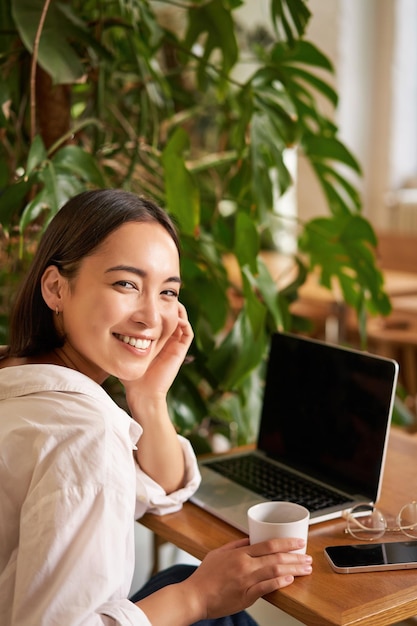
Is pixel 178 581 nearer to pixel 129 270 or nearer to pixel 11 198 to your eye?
pixel 129 270

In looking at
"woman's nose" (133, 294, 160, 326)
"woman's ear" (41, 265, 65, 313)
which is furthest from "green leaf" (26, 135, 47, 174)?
"woman's nose" (133, 294, 160, 326)

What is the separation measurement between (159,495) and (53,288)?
39 cm

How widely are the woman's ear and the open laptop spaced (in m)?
0.42

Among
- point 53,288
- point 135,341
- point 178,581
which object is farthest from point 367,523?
point 53,288

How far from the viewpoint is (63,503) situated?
1.01 meters

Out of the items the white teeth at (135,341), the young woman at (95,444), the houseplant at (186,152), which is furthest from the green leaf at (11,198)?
the white teeth at (135,341)

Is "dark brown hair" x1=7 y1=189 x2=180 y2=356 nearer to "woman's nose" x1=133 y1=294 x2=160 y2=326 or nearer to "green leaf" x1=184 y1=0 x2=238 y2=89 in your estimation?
"woman's nose" x1=133 y1=294 x2=160 y2=326

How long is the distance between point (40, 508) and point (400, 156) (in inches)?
196

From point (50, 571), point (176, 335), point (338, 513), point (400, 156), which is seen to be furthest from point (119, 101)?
point (400, 156)

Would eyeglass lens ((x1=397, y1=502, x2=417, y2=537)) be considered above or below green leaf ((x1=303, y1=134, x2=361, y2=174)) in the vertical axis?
below

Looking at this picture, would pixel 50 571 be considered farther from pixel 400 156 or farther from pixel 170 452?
pixel 400 156

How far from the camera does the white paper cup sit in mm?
1171

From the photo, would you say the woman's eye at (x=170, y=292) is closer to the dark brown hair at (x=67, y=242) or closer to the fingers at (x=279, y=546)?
the dark brown hair at (x=67, y=242)

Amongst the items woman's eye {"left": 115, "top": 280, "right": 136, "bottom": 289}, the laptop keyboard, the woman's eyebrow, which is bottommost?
the laptop keyboard
